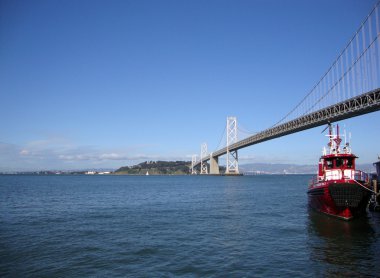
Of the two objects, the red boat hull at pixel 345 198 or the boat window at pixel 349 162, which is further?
the boat window at pixel 349 162

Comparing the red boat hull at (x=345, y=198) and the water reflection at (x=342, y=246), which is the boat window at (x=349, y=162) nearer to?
the red boat hull at (x=345, y=198)

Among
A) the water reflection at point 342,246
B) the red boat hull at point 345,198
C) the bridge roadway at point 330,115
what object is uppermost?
the bridge roadway at point 330,115

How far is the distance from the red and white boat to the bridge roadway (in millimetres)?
29566

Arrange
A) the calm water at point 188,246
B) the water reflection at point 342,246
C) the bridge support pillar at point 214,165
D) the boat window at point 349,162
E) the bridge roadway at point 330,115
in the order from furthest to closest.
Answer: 1. the bridge support pillar at point 214,165
2. the bridge roadway at point 330,115
3. the boat window at point 349,162
4. the water reflection at point 342,246
5. the calm water at point 188,246

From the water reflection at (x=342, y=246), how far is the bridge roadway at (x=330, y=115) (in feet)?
113

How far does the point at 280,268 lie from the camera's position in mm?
12461

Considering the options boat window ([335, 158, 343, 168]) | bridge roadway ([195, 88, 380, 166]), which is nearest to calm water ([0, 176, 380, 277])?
boat window ([335, 158, 343, 168])

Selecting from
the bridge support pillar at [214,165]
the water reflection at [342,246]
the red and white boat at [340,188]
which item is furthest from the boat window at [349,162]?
the bridge support pillar at [214,165]

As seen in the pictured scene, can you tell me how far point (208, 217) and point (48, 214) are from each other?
12.6m

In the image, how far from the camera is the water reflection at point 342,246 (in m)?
12.4

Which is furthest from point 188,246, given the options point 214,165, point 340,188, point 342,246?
point 214,165

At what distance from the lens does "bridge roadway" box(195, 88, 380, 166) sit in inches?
2064

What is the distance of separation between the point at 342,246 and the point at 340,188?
6734 millimetres

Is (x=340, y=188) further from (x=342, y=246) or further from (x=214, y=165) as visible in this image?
(x=214, y=165)
